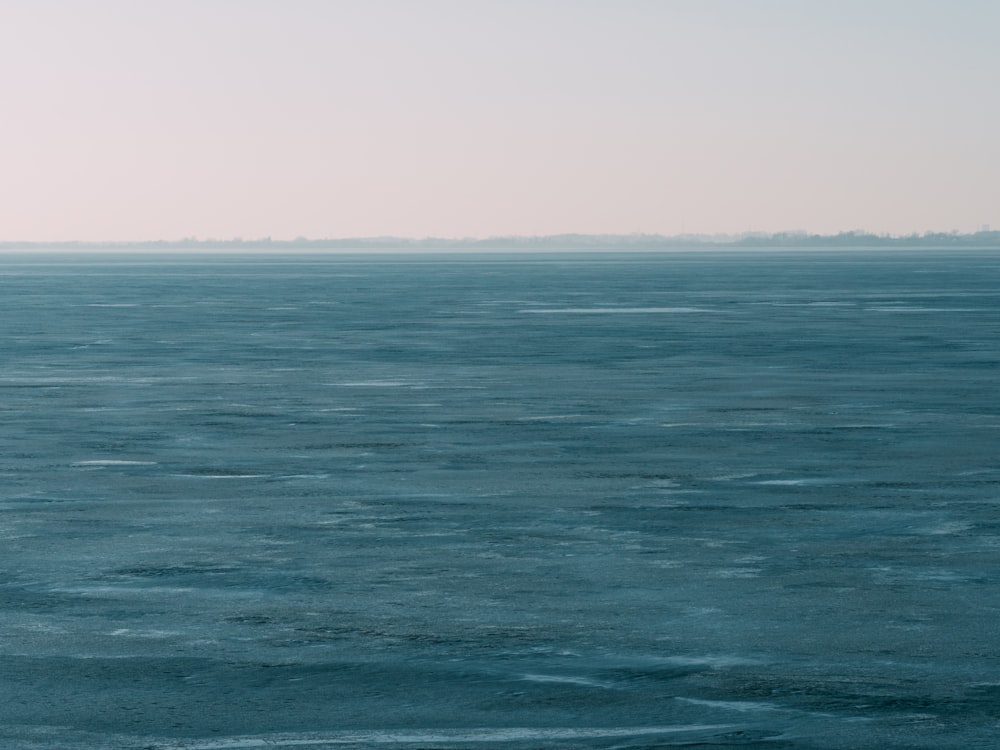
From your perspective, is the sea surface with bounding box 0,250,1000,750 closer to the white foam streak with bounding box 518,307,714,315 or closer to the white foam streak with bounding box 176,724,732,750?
the white foam streak with bounding box 176,724,732,750

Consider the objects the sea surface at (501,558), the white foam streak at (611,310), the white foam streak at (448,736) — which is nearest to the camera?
the white foam streak at (448,736)

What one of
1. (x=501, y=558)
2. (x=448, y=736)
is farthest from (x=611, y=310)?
(x=448, y=736)

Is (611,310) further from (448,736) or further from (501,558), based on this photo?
(448,736)

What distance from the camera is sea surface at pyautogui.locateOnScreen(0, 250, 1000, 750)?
27.1 feet

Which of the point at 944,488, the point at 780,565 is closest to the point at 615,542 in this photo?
the point at 780,565

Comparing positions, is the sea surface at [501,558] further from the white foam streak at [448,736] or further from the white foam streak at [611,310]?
the white foam streak at [611,310]

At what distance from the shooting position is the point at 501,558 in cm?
1234

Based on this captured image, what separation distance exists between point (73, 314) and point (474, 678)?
47720 mm

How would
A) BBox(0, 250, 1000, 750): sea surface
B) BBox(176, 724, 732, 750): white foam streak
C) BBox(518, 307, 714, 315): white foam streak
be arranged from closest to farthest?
1. BBox(176, 724, 732, 750): white foam streak
2. BBox(0, 250, 1000, 750): sea surface
3. BBox(518, 307, 714, 315): white foam streak

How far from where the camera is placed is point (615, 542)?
1303 cm

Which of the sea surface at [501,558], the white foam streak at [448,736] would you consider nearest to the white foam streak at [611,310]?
the sea surface at [501,558]

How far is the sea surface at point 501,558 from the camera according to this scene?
27.1 feet

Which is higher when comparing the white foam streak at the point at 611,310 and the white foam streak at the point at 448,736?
the white foam streak at the point at 448,736

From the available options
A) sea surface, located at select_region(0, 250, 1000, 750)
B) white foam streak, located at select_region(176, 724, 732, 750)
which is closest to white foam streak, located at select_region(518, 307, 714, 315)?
sea surface, located at select_region(0, 250, 1000, 750)
